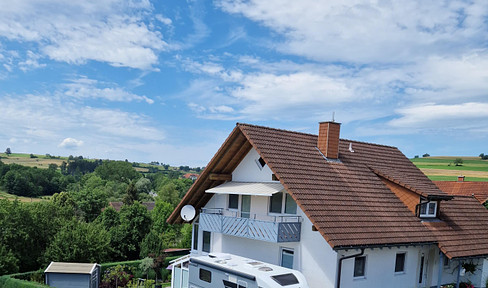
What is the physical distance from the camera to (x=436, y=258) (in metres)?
20.2

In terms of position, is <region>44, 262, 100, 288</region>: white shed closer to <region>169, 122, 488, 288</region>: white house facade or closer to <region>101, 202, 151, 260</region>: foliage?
<region>169, 122, 488, 288</region>: white house facade

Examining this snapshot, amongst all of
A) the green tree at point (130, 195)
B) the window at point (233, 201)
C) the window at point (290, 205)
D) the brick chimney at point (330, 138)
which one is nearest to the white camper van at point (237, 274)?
the window at point (290, 205)

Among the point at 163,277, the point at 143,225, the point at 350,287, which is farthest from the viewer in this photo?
the point at 143,225

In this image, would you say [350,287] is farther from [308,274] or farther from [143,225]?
[143,225]

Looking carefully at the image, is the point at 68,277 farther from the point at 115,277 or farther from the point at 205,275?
the point at 205,275

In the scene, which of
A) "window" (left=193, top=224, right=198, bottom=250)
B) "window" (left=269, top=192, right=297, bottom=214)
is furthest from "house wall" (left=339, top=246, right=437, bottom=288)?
"window" (left=193, top=224, right=198, bottom=250)

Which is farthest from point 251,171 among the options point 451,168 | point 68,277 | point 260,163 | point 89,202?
point 451,168

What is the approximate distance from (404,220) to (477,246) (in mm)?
4640

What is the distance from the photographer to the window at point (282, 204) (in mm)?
18656

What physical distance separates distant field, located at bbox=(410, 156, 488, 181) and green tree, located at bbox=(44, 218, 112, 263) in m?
42.5

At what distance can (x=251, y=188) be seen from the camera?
19094 millimetres

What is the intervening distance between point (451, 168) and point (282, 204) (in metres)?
54.5

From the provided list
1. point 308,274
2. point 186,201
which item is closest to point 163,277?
point 186,201

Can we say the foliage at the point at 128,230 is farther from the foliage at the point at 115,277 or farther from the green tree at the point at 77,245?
the foliage at the point at 115,277
